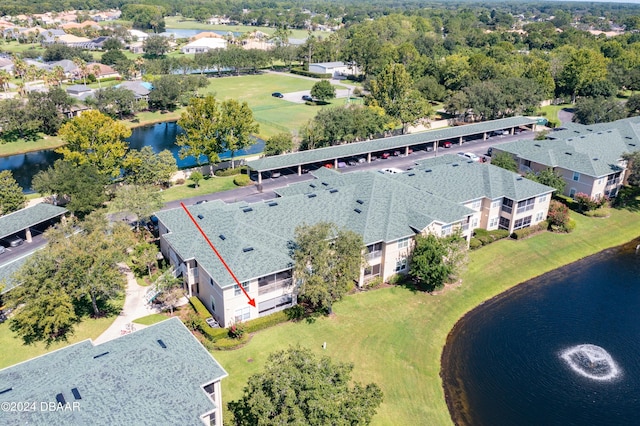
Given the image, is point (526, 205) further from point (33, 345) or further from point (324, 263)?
point (33, 345)

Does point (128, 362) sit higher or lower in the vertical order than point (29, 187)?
higher

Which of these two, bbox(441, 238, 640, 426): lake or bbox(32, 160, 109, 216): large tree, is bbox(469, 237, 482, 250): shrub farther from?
bbox(32, 160, 109, 216): large tree

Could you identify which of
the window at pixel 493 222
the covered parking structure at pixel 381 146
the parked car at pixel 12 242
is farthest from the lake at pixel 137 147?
the window at pixel 493 222

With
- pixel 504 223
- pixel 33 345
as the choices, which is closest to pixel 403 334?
pixel 504 223

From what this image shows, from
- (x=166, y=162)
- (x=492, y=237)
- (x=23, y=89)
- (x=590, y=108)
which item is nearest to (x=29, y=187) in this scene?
(x=166, y=162)

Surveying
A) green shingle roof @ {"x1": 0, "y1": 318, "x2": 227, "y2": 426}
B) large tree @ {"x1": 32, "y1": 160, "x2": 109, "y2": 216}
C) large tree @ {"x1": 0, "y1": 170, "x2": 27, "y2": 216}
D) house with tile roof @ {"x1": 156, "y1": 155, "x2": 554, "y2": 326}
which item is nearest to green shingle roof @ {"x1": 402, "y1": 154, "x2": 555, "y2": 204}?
house with tile roof @ {"x1": 156, "y1": 155, "x2": 554, "y2": 326}

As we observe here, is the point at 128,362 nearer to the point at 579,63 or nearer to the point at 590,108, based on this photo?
the point at 590,108
